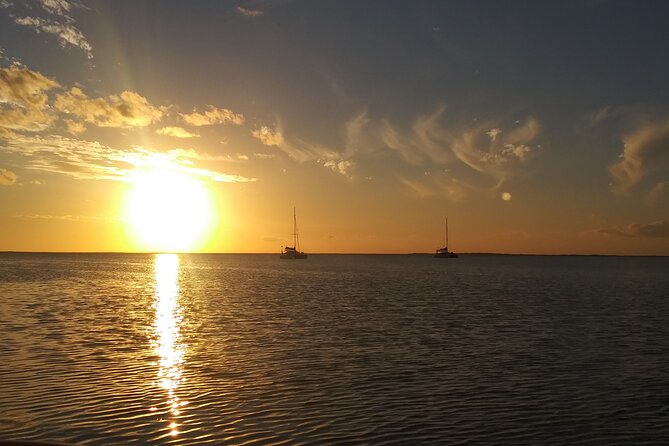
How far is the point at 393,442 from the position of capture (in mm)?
16094

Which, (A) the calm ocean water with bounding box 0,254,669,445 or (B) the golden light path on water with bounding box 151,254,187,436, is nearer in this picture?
(A) the calm ocean water with bounding box 0,254,669,445

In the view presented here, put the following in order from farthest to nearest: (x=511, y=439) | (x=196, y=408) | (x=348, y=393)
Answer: (x=348, y=393) → (x=196, y=408) → (x=511, y=439)

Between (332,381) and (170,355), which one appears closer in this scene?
(332,381)

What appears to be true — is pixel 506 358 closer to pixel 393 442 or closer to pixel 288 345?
pixel 288 345

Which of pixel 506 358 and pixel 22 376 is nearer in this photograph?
pixel 22 376

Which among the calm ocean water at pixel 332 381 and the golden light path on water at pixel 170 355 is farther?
the golden light path on water at pixel 170 355

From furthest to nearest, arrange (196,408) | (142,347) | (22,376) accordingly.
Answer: (142,347), (22,376), (196,408)

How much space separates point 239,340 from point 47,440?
20.6 metres

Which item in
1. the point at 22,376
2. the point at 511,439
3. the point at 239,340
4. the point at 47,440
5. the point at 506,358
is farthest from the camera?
the point at 239,340

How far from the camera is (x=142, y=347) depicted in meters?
32.8

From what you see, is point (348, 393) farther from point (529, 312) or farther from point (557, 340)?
point (529, 312)

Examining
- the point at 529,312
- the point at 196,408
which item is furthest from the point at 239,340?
the point at 529,312

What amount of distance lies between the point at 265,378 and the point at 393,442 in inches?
377

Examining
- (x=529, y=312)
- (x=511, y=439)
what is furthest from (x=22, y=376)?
(x=529, y=312)
